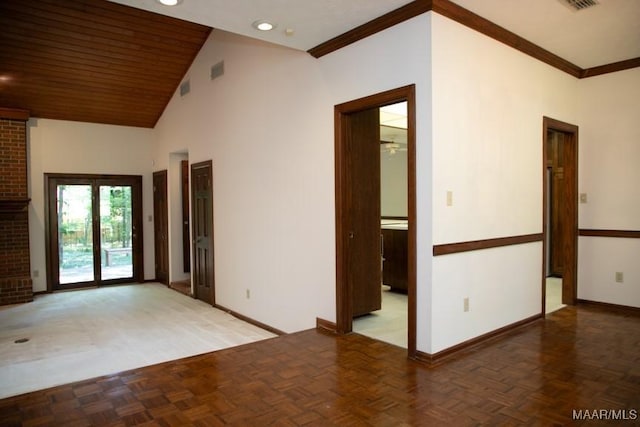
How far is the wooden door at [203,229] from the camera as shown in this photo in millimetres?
6203

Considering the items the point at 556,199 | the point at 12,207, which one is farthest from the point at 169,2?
the point at 556,199

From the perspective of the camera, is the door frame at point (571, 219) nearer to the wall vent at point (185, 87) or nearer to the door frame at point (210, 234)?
the door frame at point (210, 234)

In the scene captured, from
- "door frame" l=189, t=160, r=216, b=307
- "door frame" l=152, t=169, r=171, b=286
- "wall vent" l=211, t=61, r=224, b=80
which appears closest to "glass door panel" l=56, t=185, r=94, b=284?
"door frame" l=152, t=169, r=171, b=286

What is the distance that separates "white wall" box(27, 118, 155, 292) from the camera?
281 inches

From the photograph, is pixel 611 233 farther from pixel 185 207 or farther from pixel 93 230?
pixel 93 230

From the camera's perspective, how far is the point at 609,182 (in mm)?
4832

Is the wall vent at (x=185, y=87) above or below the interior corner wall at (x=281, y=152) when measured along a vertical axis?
above

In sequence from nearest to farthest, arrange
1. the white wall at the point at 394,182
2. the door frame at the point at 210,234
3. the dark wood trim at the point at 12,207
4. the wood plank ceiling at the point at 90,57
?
the wood plank ceiling at the point at 90,57 < the door frame at the point at 210,234 < the dark wood trim at the point at 12,207 < the white wall at the point at 394,182

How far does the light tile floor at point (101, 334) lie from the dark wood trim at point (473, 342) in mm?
2130

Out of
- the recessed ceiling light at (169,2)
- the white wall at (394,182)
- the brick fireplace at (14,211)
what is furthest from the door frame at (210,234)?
the white wall at (394,182)

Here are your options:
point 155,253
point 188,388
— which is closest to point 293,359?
point 188,388

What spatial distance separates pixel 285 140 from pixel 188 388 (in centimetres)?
267

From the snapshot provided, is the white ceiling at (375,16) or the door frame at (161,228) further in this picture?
the door frame at (161,228)

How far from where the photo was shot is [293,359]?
330cm
